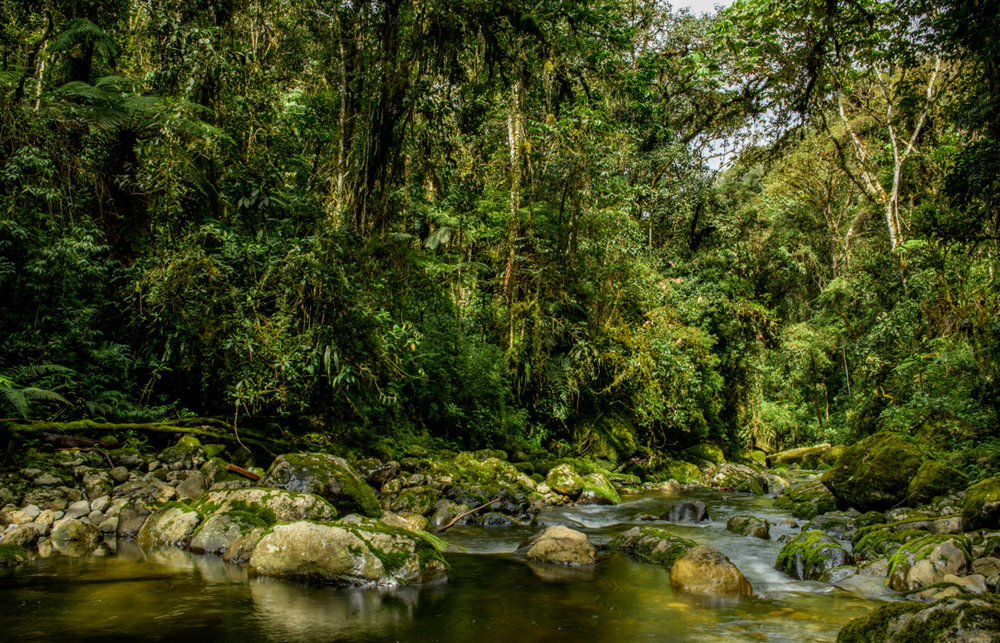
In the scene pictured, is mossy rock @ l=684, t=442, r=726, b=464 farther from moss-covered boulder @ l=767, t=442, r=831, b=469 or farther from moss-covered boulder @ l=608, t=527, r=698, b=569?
moss-covered boulder @ l=608, t=527, r=698, b=569

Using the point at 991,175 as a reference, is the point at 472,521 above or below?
below

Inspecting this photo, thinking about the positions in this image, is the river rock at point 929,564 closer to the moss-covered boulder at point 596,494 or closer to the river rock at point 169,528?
the moss-covered boulder at point 596,494

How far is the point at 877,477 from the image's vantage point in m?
8.31

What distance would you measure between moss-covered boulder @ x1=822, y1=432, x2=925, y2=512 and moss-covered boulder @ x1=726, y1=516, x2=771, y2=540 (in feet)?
4.73

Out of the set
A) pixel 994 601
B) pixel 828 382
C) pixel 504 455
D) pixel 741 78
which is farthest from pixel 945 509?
pixel 828 382

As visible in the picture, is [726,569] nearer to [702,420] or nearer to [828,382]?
[702,420]

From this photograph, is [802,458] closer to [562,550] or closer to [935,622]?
[562,550]

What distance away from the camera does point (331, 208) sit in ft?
30.6

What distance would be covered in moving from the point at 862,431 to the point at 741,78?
13.0m

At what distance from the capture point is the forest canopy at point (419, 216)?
22.5 ft

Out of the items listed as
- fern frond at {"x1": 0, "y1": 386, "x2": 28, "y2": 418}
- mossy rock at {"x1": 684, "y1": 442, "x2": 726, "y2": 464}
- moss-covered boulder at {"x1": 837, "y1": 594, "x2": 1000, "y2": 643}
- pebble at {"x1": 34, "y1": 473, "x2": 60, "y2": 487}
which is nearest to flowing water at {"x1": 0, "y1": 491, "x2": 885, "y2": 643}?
moss-covered boulder at {"x1": 837, "y1": 594, "x2": 1000, "y2": 643}

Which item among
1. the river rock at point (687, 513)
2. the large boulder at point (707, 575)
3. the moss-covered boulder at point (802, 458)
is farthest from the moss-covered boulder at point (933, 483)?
the moss-covered boulder at point (802, 458)

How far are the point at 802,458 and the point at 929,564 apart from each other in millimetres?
15132

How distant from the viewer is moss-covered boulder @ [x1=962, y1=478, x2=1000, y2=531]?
5.67m
